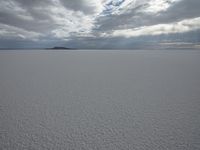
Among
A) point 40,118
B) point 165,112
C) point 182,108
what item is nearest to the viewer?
point 40,118

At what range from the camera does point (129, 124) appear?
248cm

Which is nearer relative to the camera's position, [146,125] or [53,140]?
[53,140]

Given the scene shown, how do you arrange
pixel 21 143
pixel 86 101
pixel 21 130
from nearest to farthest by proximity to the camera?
pixel 21 143, pixel 21 130, pixel 86 101

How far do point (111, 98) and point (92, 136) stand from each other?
5.77ft

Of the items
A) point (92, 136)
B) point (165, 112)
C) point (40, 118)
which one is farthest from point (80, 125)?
point (165, 112)

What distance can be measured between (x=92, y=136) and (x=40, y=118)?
1134 millimetres

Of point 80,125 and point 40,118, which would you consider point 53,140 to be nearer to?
point 80,125

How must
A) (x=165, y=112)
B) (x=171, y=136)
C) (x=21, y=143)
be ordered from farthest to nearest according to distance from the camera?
(x=165, y=112), (x=171, y=136), (x=21, y=143)

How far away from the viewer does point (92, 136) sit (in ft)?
7.03

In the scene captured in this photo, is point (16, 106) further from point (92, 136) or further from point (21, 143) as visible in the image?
point (92, 136)

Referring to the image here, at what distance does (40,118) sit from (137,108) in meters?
2.01

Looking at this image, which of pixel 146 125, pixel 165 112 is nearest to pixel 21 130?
pixel 146 125

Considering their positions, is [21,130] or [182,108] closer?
[21,130]

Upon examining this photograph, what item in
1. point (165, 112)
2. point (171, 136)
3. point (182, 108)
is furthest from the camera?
point (182, 108)
